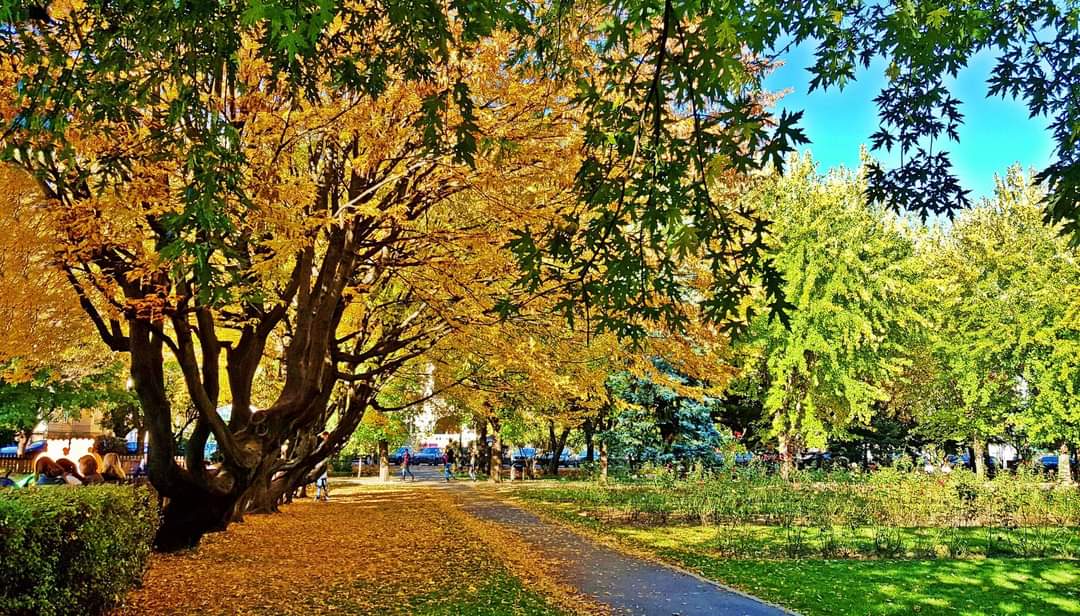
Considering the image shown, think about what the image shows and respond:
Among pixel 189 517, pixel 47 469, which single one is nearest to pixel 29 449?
pixel 47 469

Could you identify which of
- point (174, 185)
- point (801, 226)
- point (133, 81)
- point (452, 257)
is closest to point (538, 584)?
point (452, 257)

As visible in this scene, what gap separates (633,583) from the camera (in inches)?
365

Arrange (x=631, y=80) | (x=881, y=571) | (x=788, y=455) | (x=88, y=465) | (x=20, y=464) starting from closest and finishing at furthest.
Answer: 1. (x=631, y=80)
2. (x=881, y=571)
3. (x=88, y=465)
4. (x=20, y=464)
5. (x=788, y=455)

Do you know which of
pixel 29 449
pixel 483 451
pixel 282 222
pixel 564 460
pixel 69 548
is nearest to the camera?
pixel 69 548

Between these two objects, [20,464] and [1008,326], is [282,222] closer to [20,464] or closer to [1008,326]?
[20,464]

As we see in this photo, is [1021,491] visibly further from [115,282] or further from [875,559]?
[115,282]

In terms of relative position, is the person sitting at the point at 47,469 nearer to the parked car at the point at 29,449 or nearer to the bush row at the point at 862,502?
the parked car at the point at 29,449

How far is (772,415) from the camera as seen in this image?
3069 centimetres

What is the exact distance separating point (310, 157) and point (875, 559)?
10.8 meters

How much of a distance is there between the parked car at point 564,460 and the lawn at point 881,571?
2932cm

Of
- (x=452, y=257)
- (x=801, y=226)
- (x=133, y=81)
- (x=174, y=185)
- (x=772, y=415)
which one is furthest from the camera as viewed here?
(x=772, y=415)

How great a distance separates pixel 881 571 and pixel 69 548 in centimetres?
974

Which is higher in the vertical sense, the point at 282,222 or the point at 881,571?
the point at 282,222

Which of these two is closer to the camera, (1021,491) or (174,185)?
(174,185)
